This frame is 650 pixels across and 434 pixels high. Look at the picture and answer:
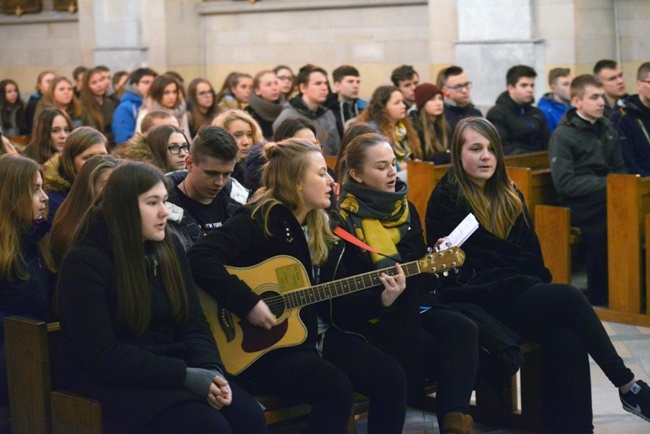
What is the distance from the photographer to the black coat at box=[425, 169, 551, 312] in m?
4.84

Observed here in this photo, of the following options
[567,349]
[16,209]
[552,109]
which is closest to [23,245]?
[16,209]

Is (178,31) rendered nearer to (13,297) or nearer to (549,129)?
(549,129)

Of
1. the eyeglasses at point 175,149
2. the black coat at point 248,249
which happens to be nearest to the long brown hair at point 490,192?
the black coat at point 248,249

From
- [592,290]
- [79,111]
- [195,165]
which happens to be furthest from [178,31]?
[195,165]

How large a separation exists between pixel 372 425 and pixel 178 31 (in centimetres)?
1129

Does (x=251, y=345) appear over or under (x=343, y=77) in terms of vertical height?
under

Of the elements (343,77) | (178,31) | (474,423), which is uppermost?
(178,31)

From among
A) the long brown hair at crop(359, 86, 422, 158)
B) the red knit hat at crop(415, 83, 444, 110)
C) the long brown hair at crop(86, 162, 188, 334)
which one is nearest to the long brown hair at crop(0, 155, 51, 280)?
the long brown hair at crop(86, 162, 188, 334)

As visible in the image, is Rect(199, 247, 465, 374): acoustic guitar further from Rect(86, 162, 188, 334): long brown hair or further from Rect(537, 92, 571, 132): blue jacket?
Rect(537, 92, 571, 132): blue jacket

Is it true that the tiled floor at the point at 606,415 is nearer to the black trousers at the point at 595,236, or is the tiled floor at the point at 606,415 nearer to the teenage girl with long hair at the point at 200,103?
the black trousers at the point at 595,236

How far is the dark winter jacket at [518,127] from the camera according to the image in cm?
894

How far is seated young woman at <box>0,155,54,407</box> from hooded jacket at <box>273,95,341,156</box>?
446cm

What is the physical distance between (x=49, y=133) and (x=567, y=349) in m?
3.68

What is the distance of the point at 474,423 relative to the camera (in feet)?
16.8
